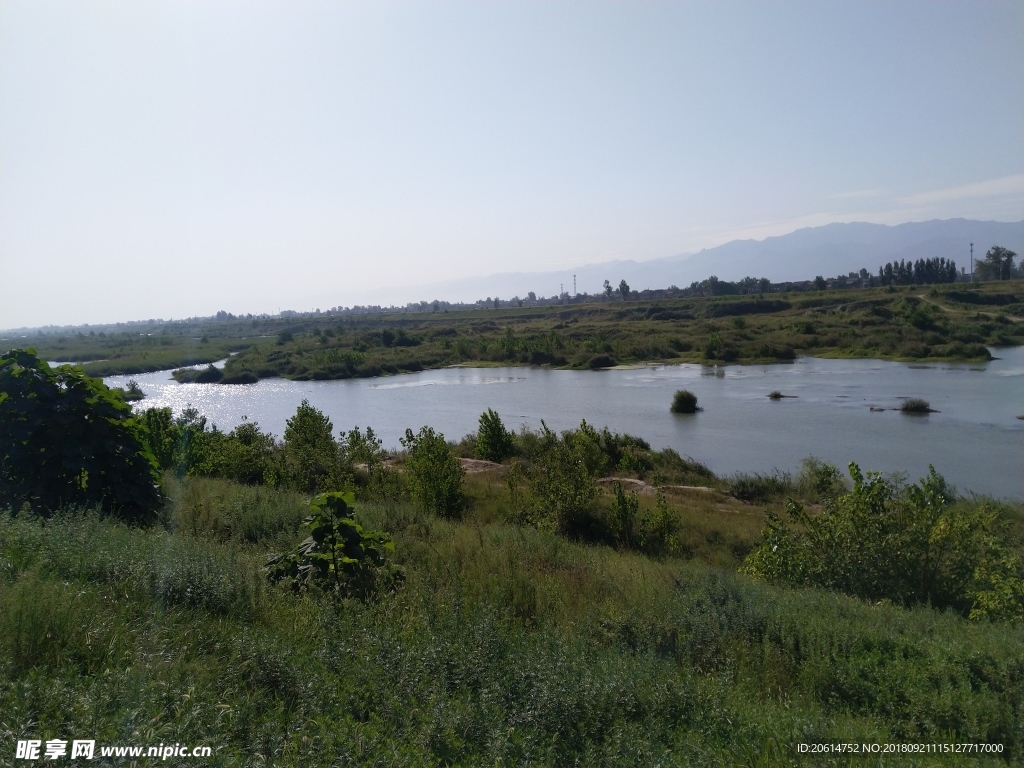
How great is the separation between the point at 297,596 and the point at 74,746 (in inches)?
99.7

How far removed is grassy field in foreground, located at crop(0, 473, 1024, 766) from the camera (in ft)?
10.0

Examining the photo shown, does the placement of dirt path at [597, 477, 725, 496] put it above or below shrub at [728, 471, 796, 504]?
above

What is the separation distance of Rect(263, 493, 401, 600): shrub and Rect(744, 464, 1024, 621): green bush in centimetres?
467

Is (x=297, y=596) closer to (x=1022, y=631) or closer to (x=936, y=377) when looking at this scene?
(x=1022, y=631)

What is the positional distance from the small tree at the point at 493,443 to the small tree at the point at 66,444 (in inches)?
505

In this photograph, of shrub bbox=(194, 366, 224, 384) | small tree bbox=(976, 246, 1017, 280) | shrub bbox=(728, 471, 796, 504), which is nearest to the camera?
shrub bbox=(728, 471, 796, 504)

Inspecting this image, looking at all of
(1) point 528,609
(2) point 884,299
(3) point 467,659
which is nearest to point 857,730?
(3) point 467,659

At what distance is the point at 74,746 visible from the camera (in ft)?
8.46

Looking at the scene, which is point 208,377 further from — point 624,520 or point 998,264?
point 998,264

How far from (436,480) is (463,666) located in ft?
26.7

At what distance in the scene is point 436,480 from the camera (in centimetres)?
1191

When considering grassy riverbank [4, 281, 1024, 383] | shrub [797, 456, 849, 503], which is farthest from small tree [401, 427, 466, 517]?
grassy riverbank [4, 281, 1024, 383]

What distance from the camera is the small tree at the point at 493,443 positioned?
19.9 metres

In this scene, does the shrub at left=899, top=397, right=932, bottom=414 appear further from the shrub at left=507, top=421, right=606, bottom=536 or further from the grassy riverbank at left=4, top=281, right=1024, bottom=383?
the shrub at left=507, top=421, right=606, bottom=536
